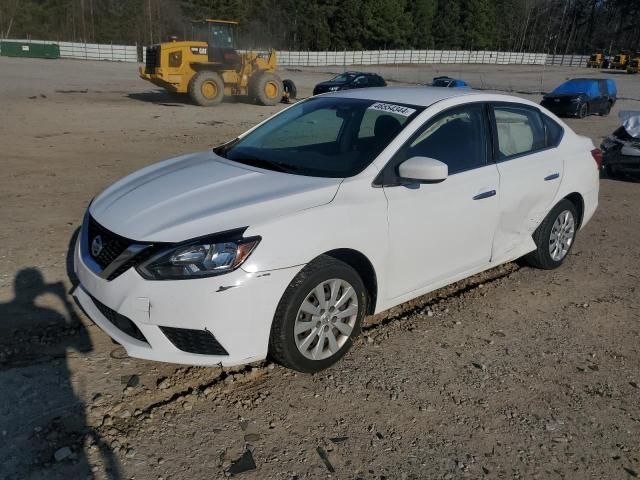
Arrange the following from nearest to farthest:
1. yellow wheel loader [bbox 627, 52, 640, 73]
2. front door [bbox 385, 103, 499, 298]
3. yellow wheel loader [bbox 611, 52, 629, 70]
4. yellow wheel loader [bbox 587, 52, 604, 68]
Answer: front door [bbox 385, 103, 499, 298] < yellow wheel loader [bbox 627, 52, 640, 73] < yellow wheel loader [bbox 611, 52, 629, 70] < yellow wheel loader [bbox 587, 52, 604, 68]

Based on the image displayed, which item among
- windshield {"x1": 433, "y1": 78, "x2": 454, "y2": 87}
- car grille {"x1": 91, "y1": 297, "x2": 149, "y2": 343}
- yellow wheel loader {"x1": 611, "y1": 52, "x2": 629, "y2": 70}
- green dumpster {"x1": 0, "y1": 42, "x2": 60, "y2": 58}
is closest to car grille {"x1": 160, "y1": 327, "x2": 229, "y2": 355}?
car grille {"x1": 91, "y1": 297, "x2": 149, "y2": 343}

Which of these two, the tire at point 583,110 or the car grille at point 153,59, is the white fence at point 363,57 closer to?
the car grille at point 153,59

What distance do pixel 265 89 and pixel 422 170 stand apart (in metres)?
18.7

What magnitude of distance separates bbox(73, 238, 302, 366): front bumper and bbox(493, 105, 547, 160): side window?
7.25 feet

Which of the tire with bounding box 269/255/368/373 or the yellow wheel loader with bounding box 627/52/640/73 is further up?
the yellow wheel loader with bounding box 627/52/640/73

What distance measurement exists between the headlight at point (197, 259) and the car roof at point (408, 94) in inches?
72.1

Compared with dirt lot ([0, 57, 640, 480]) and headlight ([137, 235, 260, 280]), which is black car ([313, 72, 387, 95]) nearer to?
dirt lot ([0, 57, 640, 480])

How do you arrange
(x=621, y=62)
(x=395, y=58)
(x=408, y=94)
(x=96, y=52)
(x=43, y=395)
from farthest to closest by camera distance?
(x=395, y=58) → (x=621, y=62) → (x=96, y=52) → (x=408, y=94) → (x=43, y=395)

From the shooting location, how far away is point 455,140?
12.8ft

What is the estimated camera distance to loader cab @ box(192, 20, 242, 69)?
2061 centimetres

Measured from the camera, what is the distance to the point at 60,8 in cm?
7425

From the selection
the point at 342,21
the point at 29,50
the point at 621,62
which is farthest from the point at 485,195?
the point at 342,21

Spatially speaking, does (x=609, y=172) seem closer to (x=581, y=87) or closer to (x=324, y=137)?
(x=324, y=137)

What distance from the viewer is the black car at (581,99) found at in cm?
2027
